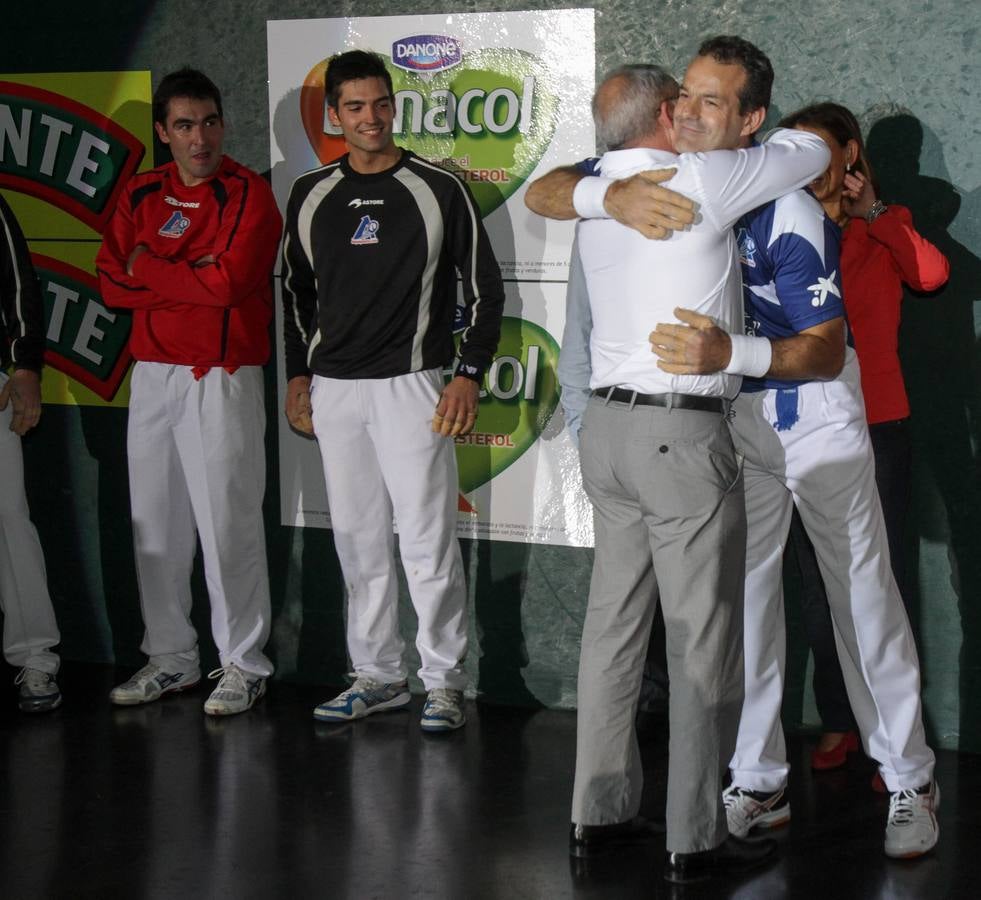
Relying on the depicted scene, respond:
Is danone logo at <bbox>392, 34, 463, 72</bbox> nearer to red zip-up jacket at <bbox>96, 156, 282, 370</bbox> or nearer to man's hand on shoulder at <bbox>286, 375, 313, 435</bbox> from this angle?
red zip-up jacket at <bbox>96, 156, 282, 370</bbox>

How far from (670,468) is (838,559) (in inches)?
21.8

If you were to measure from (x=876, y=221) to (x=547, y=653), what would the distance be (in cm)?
170

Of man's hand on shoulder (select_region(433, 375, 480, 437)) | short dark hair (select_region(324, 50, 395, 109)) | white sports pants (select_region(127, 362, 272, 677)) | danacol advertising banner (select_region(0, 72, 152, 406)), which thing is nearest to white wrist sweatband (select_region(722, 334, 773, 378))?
man's hand on shoulder (select_region(433, 375, 480, 437))

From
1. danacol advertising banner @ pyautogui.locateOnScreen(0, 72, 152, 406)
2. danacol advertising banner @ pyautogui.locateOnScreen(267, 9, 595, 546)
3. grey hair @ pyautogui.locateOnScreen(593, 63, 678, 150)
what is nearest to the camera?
grey hair @ pyautogui.locateOnScreen(593, 63, 678, 150)

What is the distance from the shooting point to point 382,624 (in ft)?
14.9

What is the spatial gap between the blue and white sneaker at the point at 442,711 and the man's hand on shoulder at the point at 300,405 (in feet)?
2.95

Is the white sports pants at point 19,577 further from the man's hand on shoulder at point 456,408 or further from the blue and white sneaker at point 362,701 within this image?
the man's hand on shoulder at point 456,408

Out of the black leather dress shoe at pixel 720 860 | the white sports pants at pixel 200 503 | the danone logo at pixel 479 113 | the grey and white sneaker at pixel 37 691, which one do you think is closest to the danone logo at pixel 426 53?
the danone logo at pixel 479 113

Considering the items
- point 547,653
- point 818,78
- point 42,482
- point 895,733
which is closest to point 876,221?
point 818,78

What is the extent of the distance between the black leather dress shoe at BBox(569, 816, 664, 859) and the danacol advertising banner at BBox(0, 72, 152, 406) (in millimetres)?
2440

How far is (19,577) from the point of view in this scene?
469 cm

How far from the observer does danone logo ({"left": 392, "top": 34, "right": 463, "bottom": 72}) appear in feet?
14.8

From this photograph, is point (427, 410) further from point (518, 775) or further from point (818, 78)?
point (818, 78)

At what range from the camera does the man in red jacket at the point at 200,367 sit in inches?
177
